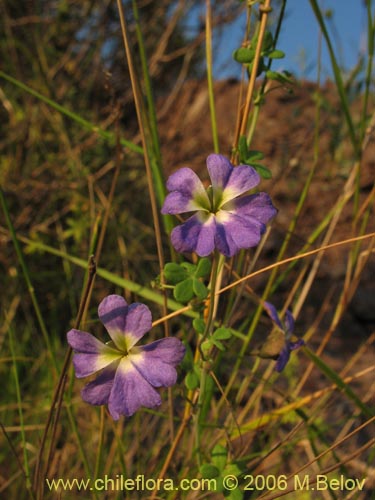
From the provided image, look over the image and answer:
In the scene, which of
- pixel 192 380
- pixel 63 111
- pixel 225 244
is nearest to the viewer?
pixel 225 244

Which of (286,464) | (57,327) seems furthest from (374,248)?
(57,327)

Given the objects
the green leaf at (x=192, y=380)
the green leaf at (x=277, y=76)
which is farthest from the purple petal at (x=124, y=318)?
the green leaf at (x=277, y=76)

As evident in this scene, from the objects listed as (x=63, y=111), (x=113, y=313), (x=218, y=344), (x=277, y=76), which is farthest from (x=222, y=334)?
(x=63, y=111)

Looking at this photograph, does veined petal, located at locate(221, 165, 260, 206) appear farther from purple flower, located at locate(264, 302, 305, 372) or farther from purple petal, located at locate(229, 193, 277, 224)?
purple flower, located at locate(264, 302, 305, 372)

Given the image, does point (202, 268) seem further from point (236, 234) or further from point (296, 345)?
point (296, 345)

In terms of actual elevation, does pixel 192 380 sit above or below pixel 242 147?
below

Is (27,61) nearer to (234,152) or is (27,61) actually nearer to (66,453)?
(66,453)

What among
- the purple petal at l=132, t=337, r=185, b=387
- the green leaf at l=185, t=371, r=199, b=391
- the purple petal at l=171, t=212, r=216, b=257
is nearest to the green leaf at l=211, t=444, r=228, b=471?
the green leaf at l=185, t=371, r=199, b=391
